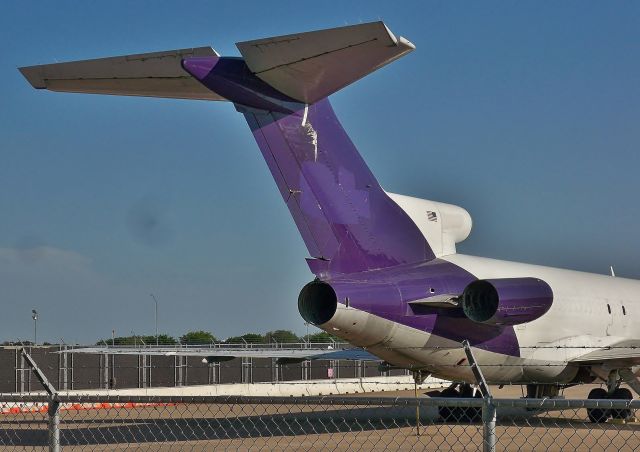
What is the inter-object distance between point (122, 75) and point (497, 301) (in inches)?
278

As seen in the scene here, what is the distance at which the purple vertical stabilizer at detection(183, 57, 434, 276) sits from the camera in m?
13.6

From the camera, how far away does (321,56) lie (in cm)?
1220

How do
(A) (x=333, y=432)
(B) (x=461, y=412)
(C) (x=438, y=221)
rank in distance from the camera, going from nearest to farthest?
(A) (x=333, y=432)
(C) (x=438, y=221)
(B) (x=461, y=412)

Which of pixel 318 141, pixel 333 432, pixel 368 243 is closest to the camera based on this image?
pixel 318 141

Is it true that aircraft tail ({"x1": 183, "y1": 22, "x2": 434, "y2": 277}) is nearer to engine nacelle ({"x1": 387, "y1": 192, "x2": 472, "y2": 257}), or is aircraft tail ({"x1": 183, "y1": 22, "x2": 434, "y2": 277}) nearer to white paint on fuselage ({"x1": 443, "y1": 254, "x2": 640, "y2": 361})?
engine nacelle ({"x1": 387, "y1": 192, "x2": 472, "y2": 257})

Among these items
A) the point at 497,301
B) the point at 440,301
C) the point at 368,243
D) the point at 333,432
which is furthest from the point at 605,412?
the point at 368,243

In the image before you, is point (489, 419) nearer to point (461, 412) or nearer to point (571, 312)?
point (461, 412)

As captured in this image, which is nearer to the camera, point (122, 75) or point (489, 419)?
point (489, 419)

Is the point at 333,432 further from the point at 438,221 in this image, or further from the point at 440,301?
the point at 438,221

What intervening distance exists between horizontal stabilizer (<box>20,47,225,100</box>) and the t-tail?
0.01m

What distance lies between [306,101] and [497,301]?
15.4 feet

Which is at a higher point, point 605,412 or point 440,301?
point 440,301

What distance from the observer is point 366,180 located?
15539 mm

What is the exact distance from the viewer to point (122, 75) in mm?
13141
